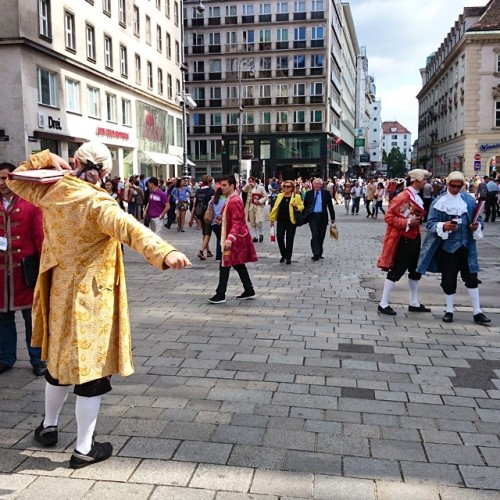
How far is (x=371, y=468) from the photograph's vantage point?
3.34m

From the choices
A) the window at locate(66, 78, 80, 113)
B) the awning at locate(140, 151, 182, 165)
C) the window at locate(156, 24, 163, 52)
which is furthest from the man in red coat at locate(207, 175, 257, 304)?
the window at locate(156, 24, 163, 52)

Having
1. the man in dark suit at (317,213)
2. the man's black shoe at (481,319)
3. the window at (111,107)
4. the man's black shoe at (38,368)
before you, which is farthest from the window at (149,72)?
the man's black shoe at (38,368)

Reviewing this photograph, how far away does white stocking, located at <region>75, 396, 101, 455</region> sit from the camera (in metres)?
3.31

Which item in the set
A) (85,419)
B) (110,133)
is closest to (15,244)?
(85,419)

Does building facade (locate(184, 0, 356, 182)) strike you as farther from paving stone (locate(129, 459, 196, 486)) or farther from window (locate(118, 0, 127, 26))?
paving stone (locate(129, 459, 196, 486))

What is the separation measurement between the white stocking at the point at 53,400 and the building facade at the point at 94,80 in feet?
73.2

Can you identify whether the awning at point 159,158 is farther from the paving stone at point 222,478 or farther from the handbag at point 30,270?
the paving stone at point 222,478

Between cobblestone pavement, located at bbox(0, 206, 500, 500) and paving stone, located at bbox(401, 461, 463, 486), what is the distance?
11 mm

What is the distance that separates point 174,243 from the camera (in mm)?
15219

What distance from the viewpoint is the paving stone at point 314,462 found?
3.32 m

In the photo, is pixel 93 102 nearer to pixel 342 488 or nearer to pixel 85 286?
pixel 85 286

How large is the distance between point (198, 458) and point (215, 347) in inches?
91.6

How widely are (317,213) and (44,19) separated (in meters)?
19.7

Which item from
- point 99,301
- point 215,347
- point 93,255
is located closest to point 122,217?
point 93,255
